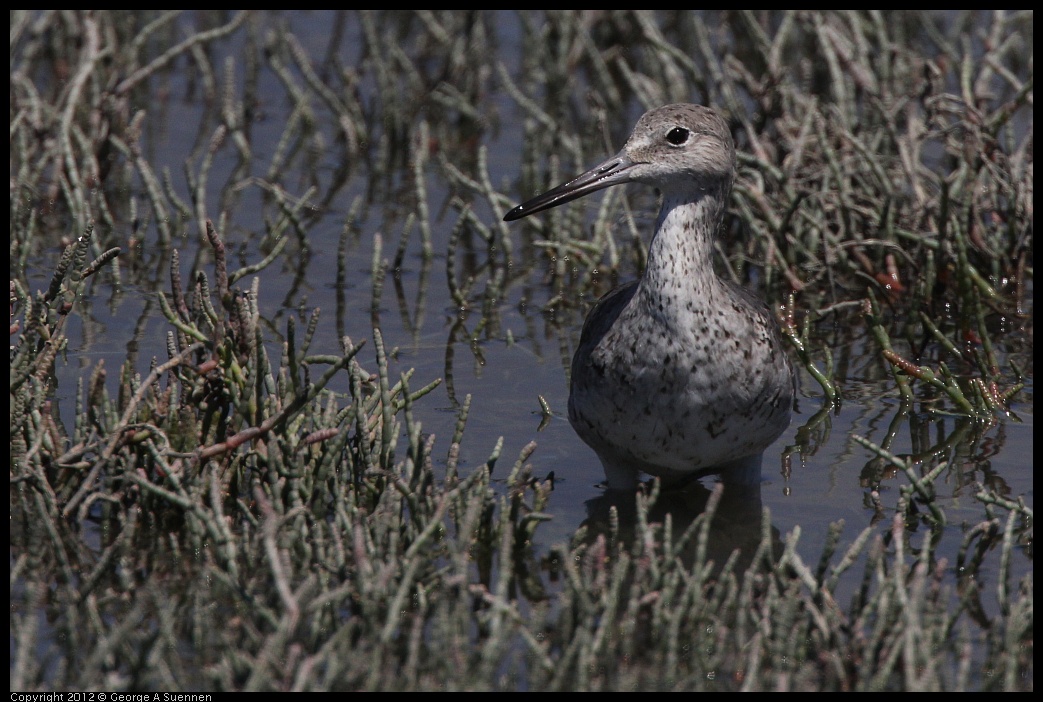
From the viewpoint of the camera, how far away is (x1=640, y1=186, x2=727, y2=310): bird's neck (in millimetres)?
4918

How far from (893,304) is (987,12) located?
4.61 metres

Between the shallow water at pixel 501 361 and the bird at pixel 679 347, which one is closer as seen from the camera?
the bird at pixel 679 347

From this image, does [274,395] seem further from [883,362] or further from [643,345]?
[883,362]

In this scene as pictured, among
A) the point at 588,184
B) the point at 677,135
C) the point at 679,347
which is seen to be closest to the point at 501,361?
the point at 588,184

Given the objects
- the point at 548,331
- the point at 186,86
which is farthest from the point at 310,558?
the point at 186,86

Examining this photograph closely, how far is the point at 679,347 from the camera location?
484 cm

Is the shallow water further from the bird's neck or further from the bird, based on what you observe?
the bird's neck

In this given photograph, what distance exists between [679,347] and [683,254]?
352 mm

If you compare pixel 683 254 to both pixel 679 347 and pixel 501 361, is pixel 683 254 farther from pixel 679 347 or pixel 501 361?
pixel 501 361

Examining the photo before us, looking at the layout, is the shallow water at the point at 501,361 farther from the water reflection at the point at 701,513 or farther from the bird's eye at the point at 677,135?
the bird's eye at the point at 677,135

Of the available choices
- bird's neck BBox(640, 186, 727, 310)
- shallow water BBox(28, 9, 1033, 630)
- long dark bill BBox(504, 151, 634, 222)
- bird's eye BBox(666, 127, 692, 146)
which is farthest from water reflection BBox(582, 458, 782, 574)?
bird's eye BBox(666, 127, 692, 146)

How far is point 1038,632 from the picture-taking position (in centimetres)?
398

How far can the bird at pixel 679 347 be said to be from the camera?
486 centimetres

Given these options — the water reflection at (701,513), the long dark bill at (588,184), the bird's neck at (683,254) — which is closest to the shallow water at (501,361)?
the water reflection at (701,513)
